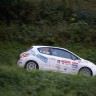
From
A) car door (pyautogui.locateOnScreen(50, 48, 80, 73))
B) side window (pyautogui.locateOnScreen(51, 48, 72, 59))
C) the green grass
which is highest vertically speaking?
side window (pyautogui.locateOnScreen(51, 48, 72, 59))

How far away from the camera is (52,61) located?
23.0 meters

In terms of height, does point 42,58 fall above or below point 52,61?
above

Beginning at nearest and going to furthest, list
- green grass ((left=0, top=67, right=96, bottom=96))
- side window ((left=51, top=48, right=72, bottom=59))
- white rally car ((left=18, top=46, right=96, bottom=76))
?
green grass ((left=0, top=67, right=96, bottom=96))
white rally car ((left=18, top=46, right=96, bottom=76))
side window ((left=51, top=48, right=72, bottom=59))

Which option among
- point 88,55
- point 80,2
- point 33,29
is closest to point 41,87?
point 88,55

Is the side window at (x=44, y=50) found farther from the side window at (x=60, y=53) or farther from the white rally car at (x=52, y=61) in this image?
the side window at (x=60, y=53)

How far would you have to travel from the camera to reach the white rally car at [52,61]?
2292 cm

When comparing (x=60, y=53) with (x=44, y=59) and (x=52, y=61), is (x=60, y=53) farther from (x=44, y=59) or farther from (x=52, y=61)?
(x=44, y=59)

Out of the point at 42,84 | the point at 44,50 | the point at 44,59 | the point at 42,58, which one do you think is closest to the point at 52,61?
the point at 44,59

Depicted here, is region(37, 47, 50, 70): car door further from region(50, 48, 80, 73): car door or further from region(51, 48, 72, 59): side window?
region(51, 48, 72, 59): side window

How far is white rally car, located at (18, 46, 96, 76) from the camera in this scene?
22922mm

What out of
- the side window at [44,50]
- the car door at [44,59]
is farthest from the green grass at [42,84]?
the side window at [44,50]

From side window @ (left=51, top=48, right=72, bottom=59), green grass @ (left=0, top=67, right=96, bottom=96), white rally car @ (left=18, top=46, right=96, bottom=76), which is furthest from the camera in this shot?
side window @ (left=51, top=48, right=72, bottom=59)

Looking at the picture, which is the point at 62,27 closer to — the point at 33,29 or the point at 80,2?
the point at 33,29

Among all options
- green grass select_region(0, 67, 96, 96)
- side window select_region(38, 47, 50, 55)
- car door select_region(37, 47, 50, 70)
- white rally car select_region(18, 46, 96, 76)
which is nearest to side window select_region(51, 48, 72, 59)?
white rally car select_region(18, 46, 96, 76)
